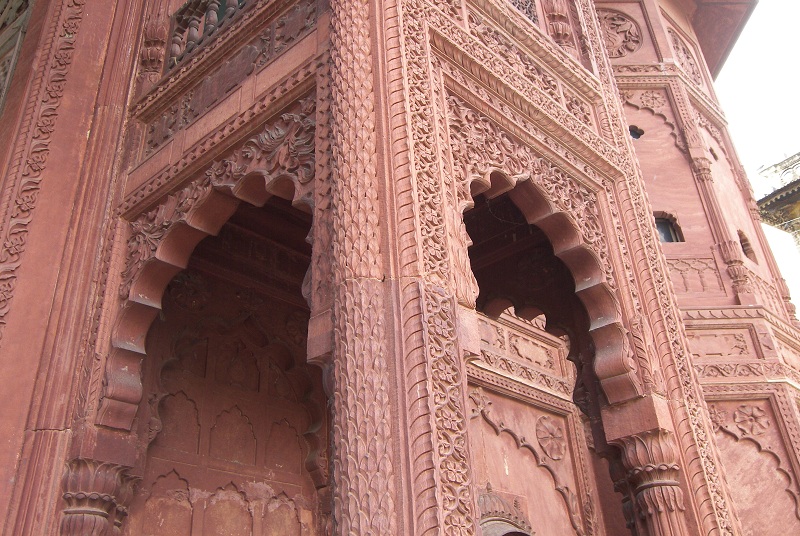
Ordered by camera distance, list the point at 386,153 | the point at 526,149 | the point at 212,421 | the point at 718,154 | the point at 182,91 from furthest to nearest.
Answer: the point at 718,154
the point at 212,421
the point at 182,91
the point at 526,149
the point at 386,153

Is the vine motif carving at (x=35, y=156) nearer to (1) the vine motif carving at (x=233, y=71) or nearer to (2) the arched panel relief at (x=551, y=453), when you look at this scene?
(1) the vine motif carving at (x=233, y=71)

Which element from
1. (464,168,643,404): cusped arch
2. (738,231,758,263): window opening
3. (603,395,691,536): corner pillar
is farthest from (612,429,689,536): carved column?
(738,231,758,263): window opening

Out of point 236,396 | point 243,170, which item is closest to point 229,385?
point 236,396

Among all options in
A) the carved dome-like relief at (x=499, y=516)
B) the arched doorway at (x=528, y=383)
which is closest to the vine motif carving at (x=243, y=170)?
the arched doorway at (x=528, y=383)

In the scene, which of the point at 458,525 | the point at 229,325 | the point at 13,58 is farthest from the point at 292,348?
the point at 458,525

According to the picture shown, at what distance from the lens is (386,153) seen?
3312 mm

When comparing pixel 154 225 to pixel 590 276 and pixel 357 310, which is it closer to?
pixel 357 310

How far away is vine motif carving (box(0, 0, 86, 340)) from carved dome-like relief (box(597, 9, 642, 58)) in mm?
6637

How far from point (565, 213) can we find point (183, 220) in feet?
7.83

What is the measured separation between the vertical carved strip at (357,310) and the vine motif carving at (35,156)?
2600mm

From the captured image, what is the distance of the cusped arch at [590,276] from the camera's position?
433 centimetres

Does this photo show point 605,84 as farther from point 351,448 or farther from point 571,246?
point 351,448

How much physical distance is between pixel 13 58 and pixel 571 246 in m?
4.94

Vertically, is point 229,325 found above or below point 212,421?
above
